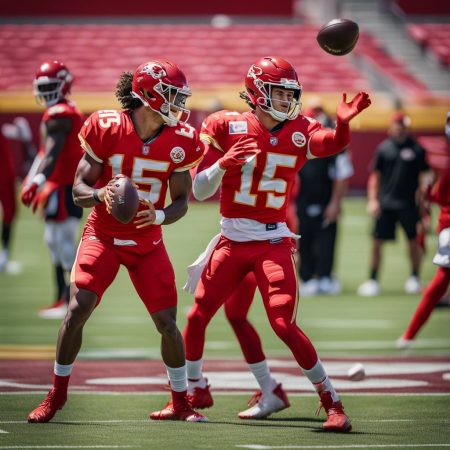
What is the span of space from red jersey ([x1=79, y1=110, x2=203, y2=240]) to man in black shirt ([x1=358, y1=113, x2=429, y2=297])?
6.74 meters

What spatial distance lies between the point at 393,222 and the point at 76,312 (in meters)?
7.31

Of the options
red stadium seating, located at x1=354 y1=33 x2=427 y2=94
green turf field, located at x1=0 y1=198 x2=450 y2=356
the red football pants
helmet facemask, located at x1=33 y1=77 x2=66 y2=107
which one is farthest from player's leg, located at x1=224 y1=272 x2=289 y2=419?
red stadium seating, located at x1=354 y1=33 x2=427 y2=94

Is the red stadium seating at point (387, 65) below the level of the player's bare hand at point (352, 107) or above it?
below

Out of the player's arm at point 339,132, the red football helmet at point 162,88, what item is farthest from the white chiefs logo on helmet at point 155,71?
the player's arm at point 339,132

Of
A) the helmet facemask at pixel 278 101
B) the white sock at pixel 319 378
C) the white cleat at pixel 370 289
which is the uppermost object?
the helmet facemask at pixel 278 101

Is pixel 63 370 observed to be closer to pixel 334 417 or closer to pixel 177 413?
pixel 177 413

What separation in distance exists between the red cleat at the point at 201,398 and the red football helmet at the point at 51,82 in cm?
364

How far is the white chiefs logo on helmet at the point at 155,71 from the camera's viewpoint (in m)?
6.12

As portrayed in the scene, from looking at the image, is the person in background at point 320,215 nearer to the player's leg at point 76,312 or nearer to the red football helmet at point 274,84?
the red football helmet at point 274,84

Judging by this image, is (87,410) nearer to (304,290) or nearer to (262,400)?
(262,400)

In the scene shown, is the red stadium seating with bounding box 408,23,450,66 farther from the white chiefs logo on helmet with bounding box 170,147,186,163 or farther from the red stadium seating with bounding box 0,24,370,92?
the white chiefs logo on helmet with bounding box 170,147,186,163

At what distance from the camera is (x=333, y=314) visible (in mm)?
11258

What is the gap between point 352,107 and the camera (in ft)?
19.8

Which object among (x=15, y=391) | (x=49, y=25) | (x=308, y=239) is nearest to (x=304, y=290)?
(x=308, y=239)
